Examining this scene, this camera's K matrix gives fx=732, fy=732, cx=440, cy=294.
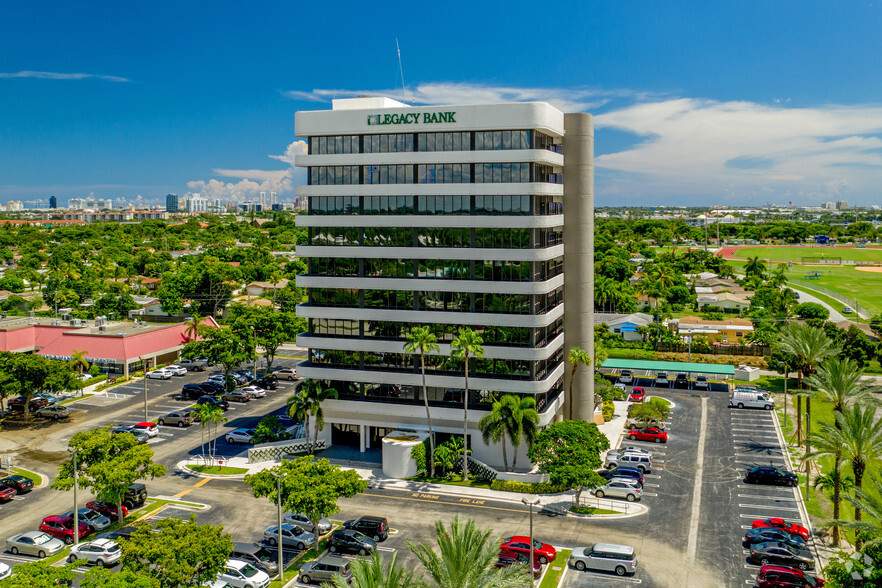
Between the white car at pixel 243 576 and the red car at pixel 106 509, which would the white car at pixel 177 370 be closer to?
the red car at pixel 106 509

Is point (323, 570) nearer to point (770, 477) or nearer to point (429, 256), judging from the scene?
point (429, 256)

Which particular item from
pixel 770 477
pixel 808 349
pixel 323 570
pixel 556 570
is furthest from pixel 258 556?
pixel 808 349

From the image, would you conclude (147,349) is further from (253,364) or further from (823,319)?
(823,319)

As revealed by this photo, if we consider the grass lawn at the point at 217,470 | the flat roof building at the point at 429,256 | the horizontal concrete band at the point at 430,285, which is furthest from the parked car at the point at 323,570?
the horizontal concrete band at the point at 430,285

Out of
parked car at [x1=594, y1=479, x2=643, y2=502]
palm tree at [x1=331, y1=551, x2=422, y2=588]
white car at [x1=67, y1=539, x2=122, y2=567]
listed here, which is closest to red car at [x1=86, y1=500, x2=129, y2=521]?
white car at [x1=67, y1=539, x2=122, y2=567]

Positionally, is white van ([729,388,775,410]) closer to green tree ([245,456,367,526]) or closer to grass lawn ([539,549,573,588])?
grass lawn ([539,549,573,588])
